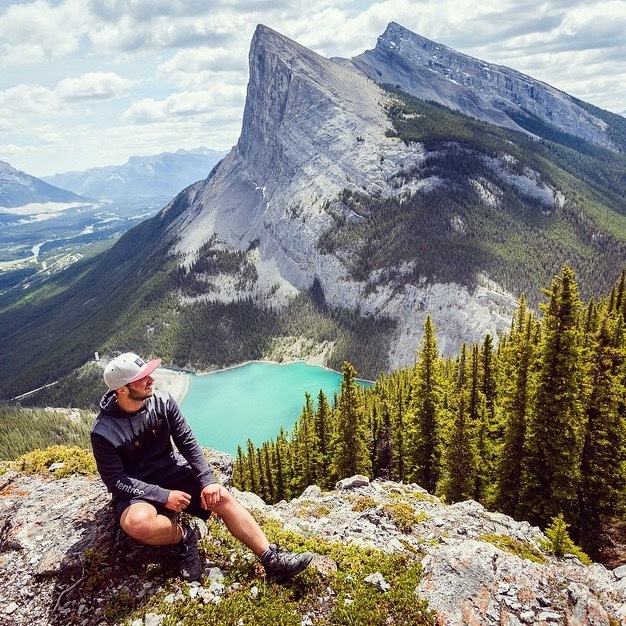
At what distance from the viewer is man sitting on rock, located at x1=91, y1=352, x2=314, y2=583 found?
9133mm

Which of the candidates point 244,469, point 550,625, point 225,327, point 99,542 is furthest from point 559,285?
point 225,327

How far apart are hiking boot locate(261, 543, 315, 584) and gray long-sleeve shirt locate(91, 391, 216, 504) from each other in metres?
1.97

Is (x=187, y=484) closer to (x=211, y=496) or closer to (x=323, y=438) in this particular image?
(x=211, y=496)

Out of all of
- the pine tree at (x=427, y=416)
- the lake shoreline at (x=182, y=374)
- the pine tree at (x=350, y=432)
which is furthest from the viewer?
the lake shoreline at (x=182, y=374)

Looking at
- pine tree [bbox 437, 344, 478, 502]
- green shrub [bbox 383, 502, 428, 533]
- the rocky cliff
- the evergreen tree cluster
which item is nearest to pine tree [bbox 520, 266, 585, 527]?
the evergreen tree cluster

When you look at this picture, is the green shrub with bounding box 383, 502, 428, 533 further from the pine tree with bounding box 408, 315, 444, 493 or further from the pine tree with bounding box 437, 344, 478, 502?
the pine tree with bounding box 408, 315, 444, 493

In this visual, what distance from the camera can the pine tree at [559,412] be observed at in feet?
78.0

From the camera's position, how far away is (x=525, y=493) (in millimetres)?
26047

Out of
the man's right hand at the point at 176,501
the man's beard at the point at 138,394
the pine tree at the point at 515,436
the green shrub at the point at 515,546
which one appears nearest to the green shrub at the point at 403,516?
the green shrub at the point at 515,546

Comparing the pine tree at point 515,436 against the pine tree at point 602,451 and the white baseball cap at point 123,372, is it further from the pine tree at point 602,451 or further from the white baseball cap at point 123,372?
the white baseball cap at point 123,372

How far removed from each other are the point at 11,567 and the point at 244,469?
47467mm

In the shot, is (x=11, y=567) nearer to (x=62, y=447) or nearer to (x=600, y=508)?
(x=62, y=447)

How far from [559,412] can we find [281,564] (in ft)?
67.3

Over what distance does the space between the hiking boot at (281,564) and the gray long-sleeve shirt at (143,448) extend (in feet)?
6.46
